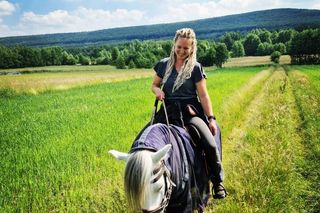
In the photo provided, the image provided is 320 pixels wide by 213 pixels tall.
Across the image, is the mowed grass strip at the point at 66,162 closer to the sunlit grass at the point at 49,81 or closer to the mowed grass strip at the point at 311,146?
the mowed grass strip at the point at 311,146

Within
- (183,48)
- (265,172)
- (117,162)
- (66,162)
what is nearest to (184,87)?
(183,48)

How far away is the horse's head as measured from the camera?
3.03 meters

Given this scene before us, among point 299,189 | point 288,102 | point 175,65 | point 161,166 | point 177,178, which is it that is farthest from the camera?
point 288,102

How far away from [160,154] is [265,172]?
3951 millimetres

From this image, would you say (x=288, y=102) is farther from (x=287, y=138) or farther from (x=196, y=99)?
(x=196, y=99)

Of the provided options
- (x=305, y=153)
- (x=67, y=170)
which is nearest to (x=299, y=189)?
(x=305, y=153)

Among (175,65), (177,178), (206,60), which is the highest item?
(175,65)

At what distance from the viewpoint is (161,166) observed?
325 centimetres

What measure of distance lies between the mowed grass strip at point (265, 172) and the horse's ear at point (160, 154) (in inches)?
102

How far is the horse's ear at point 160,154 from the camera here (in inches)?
120

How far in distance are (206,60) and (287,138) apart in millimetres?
87745

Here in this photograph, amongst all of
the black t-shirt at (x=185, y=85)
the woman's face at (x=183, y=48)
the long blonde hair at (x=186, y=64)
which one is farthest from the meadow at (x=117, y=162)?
the woman's face at (x=183, y=48)

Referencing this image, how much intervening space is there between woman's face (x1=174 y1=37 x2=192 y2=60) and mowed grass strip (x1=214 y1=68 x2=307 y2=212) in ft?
7.89

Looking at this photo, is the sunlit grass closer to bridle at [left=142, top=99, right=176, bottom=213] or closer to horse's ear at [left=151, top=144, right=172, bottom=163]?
bridle at [left=142, top=99, right=176, bottom=213]
